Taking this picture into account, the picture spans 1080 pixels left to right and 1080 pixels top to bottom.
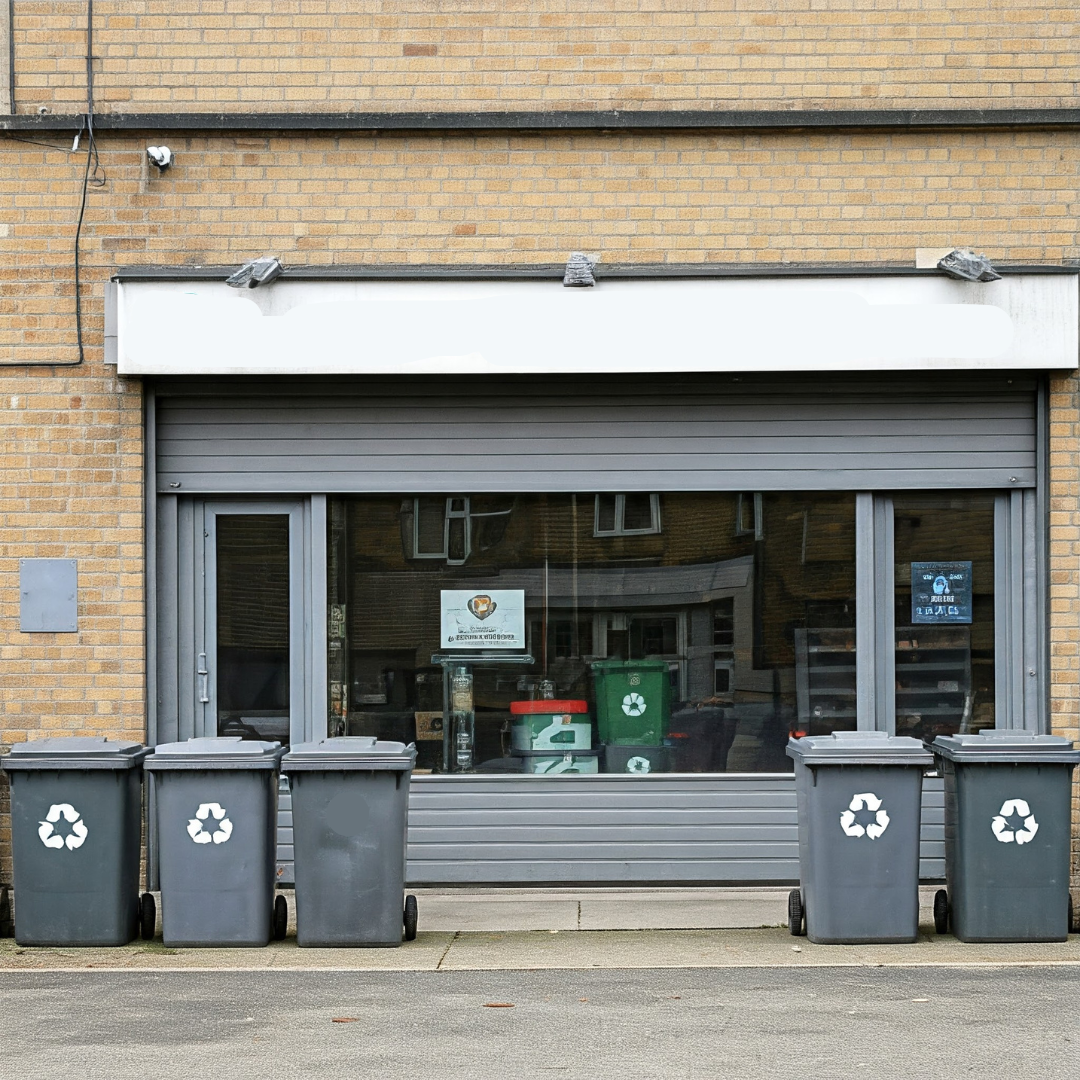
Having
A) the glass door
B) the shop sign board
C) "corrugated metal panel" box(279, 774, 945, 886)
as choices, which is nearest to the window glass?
the shop sign board

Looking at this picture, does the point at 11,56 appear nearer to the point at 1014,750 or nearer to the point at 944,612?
the point at 944,612

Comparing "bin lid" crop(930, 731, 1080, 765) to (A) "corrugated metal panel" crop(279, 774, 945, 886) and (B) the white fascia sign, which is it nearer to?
(A) "corrugated metal panel" crop(279, 774, 945, 886)

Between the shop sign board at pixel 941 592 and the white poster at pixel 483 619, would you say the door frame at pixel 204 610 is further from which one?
the shop sign board at pixel 941 592

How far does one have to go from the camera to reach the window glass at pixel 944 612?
9.78 meters

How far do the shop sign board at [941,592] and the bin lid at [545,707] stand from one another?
2241 mm

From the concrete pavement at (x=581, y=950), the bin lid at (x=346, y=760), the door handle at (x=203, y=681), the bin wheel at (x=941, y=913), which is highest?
the door handle at (x=203, y=681)

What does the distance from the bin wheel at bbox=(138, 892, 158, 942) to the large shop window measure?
1.98 metres

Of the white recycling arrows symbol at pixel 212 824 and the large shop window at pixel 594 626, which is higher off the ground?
the large shop window at pixel 594 626

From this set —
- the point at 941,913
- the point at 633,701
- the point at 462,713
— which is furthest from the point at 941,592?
the point at 462,713

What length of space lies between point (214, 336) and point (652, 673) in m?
3.50

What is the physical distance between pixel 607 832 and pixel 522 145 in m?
4.39

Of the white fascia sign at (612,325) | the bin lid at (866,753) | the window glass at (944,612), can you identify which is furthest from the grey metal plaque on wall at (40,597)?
the window glass at (944,612)

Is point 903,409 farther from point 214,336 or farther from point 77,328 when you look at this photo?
point 77,328

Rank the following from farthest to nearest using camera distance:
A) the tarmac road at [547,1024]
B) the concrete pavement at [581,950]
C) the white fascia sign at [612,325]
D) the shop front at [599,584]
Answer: the shop front at [599,584], the white fascia sign at [612,325], the concrete pavement at [581,950], the tarmac road at [547,1024]
